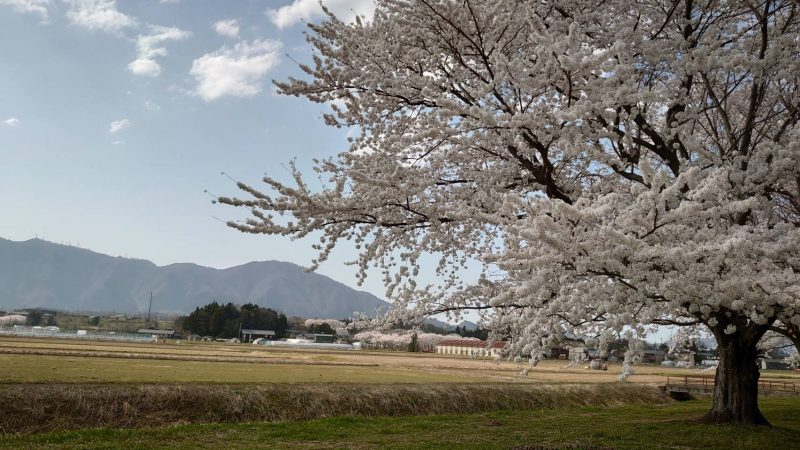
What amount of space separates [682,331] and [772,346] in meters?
3.75

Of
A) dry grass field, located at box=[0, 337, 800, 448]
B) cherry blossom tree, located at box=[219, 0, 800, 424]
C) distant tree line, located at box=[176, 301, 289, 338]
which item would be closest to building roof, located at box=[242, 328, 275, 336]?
distant tree line, located at box=[176, 301, 289, 338]

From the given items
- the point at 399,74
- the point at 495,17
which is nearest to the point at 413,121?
the point at 399,74

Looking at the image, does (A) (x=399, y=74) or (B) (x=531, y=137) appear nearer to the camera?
(B) (x=531, y=137)

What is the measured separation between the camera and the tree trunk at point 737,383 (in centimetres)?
1048

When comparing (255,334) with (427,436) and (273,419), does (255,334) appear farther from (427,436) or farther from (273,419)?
(427,436)

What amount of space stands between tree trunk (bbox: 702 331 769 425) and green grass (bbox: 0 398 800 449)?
41cm

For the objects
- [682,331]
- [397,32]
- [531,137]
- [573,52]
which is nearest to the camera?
[573,52]

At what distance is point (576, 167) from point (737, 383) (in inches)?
212

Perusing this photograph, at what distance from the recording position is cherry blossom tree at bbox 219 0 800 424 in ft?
18.4

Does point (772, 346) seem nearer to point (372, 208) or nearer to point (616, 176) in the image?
point (616, 176)

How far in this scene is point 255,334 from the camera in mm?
113125

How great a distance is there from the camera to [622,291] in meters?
6.29

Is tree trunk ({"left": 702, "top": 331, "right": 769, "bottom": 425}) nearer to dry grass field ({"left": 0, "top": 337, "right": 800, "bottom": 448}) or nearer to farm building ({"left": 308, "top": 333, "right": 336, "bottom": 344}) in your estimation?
dry grass field ({"left": 0, "top": 337, "right": 800, "bottom": 448})

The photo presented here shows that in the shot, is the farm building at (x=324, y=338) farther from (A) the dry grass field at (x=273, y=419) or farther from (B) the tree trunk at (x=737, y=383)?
(B) the tree trunk at (x=737, y=383)
